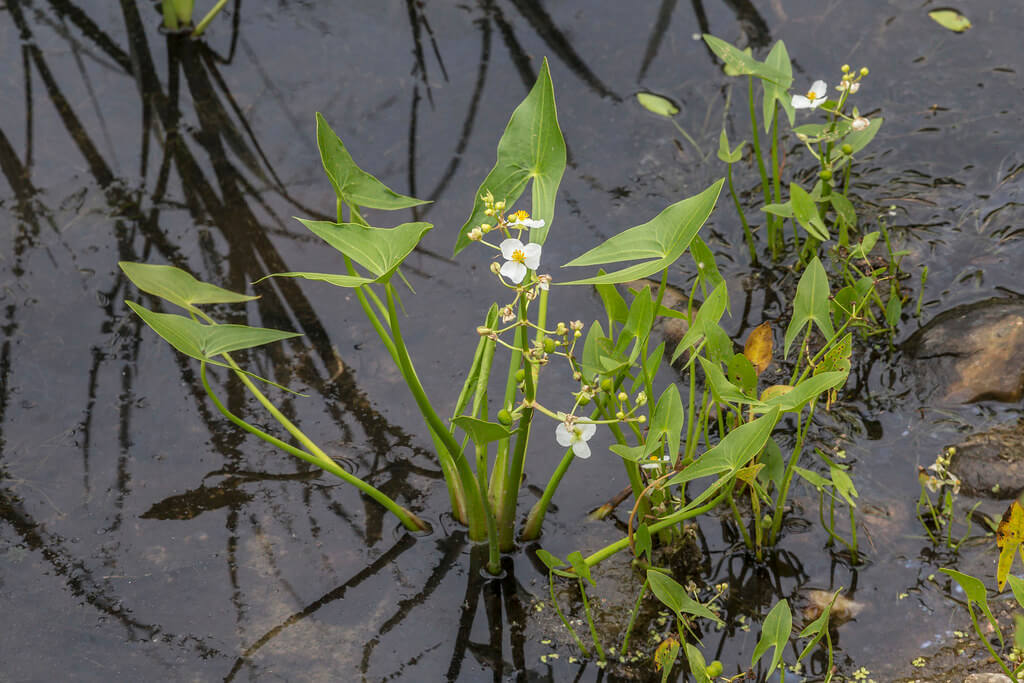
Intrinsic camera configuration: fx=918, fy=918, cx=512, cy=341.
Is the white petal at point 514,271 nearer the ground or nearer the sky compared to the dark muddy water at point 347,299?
nearer the sky

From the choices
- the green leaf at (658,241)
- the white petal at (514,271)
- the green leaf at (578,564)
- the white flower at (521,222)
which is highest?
the white flower at (521,222)

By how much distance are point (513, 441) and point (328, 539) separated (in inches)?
16.5

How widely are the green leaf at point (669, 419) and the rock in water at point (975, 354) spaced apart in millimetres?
819

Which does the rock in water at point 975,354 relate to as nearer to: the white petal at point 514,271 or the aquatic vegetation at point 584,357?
the aquatic vegetation at point 584,357

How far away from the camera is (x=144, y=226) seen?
2.37 meters

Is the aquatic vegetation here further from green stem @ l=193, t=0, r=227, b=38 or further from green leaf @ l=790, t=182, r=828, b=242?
green stem @ l=193, t=0, r=227, b=38

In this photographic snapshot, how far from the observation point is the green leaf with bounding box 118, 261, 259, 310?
61.2 inches

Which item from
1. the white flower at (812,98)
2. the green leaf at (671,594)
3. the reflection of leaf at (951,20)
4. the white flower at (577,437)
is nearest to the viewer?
the white flower at (577,437)

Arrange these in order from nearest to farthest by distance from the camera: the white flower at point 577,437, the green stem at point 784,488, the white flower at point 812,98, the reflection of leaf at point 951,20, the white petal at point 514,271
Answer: the white petal at point 514,271, the white flower at point 577,437, the green stem at point 784,488, the white flower at point 812,98, the reflection of leaf at point 951,20

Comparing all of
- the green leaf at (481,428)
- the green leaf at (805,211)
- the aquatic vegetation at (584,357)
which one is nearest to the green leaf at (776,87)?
the aquatic vegetation at (584,357)

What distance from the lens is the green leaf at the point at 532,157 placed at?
135 cm

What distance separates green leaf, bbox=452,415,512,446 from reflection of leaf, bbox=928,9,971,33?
216cm

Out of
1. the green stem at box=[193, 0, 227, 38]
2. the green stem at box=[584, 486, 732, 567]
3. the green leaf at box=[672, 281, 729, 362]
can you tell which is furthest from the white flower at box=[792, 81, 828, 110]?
the green stem at box=[193, 0, 227, 38]

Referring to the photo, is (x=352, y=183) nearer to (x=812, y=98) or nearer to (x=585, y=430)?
(x=585, y=430)
